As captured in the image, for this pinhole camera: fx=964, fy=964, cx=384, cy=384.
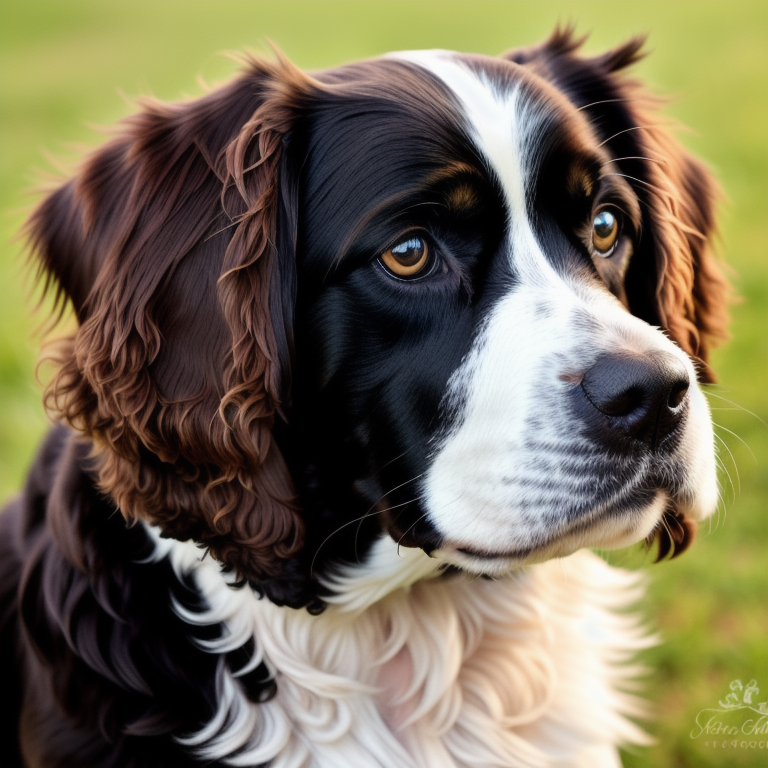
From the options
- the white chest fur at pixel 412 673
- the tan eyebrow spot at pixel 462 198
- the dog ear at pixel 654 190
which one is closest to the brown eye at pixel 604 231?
the dog ear at pixel 654 190

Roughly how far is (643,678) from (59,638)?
269 cm

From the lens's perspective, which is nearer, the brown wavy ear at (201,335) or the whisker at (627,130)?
the brown wavy ear at (201,335)

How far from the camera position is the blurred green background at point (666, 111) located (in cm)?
430

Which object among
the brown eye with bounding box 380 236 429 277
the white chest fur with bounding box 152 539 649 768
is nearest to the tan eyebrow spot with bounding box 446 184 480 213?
the brown eye with bounding box 380 236 429 277

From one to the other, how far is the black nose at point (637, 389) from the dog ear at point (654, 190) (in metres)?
0.86

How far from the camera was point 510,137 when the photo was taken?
257 cm

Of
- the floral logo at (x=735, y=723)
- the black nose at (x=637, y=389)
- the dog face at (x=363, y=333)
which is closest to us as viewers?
the black nose at (x=637, y=389)

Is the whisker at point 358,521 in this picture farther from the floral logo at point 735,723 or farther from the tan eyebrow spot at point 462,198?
the floral logo at point 735,723

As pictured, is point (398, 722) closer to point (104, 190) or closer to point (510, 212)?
point (510, 212)

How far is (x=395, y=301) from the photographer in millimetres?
2508

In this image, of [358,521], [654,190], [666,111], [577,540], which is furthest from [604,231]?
[666,111]

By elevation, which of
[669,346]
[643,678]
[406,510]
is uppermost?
[669,346]

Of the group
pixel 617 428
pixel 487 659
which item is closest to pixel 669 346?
pixel 617 428

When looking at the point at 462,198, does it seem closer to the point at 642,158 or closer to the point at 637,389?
the point at 637,389
